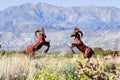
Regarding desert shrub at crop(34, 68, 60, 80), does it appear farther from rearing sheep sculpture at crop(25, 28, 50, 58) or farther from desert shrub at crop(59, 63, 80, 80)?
rearing sheep sculpture at crop(25, 28, 50, 58)

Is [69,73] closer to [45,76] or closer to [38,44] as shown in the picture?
[45,76]

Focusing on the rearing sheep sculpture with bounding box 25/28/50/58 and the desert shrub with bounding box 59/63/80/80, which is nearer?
the desert shrub with bounding box 59/63/80/80

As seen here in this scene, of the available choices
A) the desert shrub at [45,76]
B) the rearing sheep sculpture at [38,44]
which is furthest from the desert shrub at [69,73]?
the rearing sheep sculpture at [38,44]

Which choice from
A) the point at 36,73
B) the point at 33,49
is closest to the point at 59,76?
the point at 36,73

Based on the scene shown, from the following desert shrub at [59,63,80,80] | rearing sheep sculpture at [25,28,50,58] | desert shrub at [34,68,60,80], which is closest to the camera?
desert shrub at [34,68,60,80]

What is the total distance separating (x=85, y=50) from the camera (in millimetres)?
18688

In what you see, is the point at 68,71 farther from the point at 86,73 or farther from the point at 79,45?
the point at 79,45

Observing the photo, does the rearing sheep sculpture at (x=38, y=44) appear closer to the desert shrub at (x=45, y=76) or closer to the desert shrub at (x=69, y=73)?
the desert shrub at (x=69, y=73)

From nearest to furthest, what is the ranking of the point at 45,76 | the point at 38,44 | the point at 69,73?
the point at 45,76 → the point at 69,73 → the point at 38,44

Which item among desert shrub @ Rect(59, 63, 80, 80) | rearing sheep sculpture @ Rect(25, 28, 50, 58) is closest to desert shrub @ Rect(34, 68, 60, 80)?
desert shrub @ Rect(59, 63, 80, 80)

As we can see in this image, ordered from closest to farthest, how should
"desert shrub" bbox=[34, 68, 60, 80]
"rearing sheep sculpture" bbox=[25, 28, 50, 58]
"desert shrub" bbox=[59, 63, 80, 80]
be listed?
"desert shrub" bbox=[34, 68, 60, 80], "desert shrub" bbox=[59, 63, 80, 80], "rearing sheep sculpture" bbox=[25, 28, 50, 58]

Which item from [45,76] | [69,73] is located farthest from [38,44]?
[45,76]

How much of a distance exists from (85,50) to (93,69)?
9.45m

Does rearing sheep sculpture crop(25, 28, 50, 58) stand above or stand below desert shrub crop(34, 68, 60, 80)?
above
